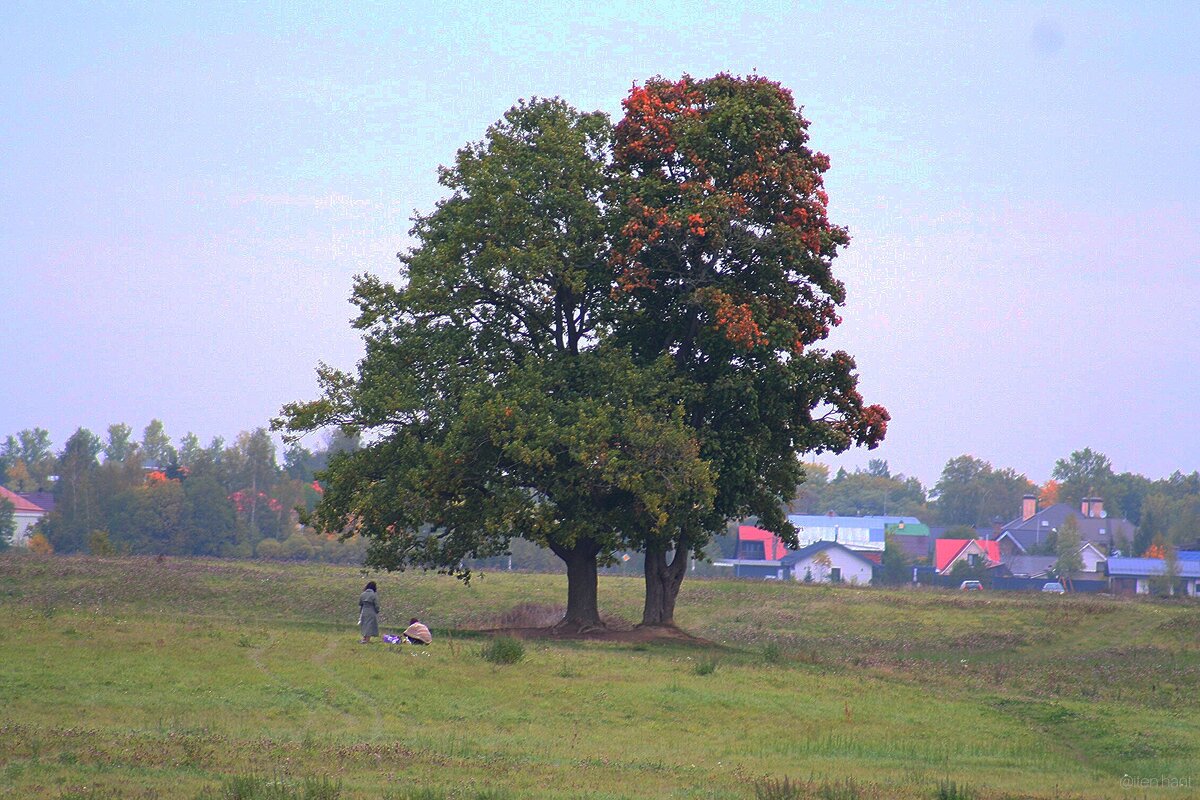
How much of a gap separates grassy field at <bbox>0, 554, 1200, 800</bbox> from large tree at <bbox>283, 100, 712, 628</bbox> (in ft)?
11.7

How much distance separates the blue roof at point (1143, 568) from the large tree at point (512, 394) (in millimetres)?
98578

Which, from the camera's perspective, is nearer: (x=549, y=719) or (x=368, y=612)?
(x=549, y=719)

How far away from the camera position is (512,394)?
34.4 meters

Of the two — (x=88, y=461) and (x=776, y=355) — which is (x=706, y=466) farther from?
(x=88, y=461)

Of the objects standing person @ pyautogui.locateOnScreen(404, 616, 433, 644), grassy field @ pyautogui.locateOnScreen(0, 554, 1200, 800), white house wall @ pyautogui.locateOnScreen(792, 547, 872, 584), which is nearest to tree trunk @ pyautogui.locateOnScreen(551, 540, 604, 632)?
grassy field @ pyautogui.locateOnScreen(0, 554, 1200, 800)

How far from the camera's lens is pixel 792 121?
36.5m

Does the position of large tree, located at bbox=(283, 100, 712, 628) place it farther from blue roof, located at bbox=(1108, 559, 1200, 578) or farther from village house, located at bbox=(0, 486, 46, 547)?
village house, located at bbox=(0, 486, 46, 547)

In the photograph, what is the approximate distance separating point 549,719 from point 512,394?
12.7m

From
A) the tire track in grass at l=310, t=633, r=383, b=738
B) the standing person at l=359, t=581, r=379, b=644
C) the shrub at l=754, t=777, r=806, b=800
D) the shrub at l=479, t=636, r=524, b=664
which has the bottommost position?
the shrub at l=754, t=777, r=806, b=800

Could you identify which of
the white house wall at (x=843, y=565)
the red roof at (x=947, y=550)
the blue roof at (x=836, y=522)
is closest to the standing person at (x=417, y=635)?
the white house wall at (x=843, y=565)

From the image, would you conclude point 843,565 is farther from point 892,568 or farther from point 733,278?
point 733,278

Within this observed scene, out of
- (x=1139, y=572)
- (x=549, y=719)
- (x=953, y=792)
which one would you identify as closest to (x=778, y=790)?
(x=953, y=792)

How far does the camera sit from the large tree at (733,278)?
3522 cm

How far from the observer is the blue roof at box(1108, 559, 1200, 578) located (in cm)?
12162
